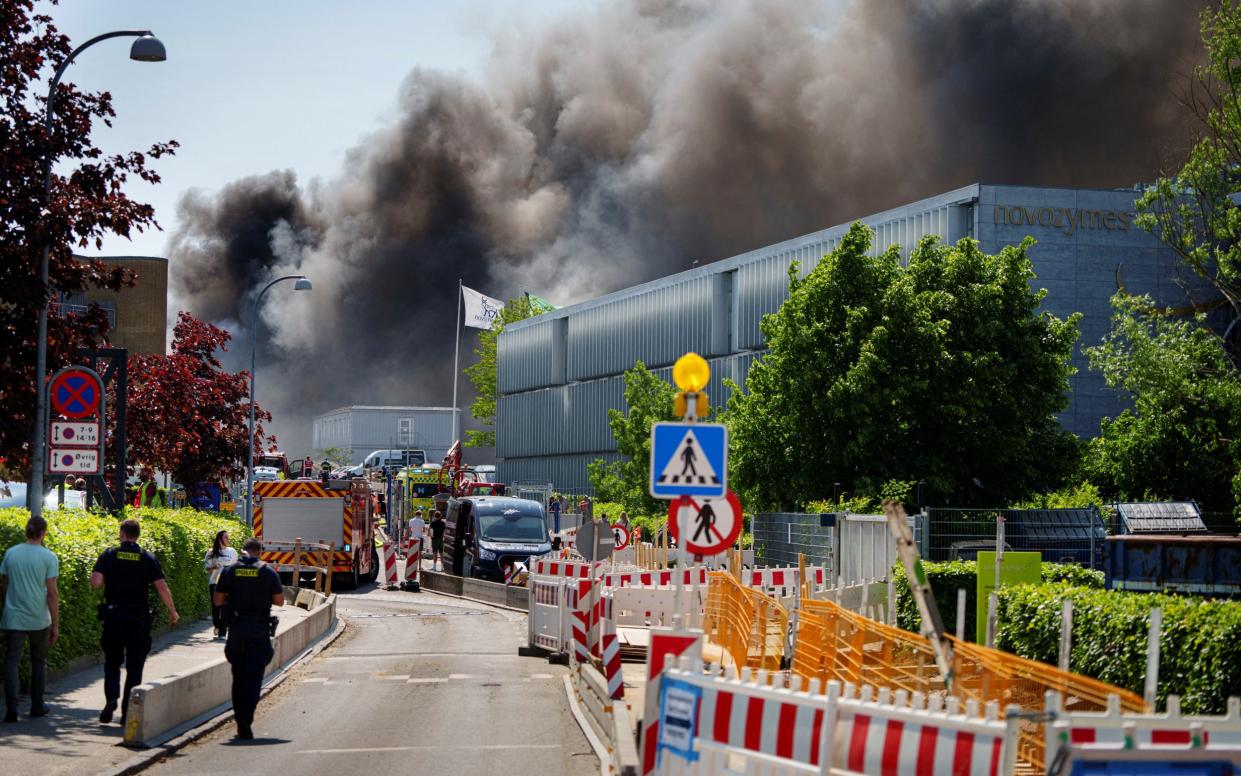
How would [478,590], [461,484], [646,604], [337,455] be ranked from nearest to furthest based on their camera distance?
[646,604] → [478,590] → [461,484] → [337,455]

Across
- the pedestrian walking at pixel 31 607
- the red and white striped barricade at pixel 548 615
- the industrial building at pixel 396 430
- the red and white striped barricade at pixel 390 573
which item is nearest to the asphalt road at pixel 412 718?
the red and white striped barricade at pixel 548 615

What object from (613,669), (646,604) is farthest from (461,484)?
(613,669)

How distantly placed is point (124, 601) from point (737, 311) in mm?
51389

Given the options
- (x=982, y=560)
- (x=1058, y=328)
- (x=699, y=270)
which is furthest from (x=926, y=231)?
(x=982, y=560)

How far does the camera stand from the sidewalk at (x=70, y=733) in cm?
1148

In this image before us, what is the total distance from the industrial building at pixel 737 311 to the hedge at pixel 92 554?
29654 millimetres

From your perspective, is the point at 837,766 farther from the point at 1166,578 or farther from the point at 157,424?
the point at 157,424

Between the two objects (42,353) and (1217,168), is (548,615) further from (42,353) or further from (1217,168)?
(1217,168)

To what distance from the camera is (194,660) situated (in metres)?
19.2

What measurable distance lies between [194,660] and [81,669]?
1.83 m

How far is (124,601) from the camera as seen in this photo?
13719mm

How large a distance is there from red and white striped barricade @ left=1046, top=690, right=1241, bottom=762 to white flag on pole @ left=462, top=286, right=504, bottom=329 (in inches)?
3746

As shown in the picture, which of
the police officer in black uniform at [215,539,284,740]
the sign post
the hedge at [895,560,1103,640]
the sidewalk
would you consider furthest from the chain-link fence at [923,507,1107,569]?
the police officer in black uniform at [215,539,284,740]

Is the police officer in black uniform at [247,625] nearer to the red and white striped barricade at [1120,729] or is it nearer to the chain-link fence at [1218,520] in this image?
the red and white striped barricade at [1120,729]
